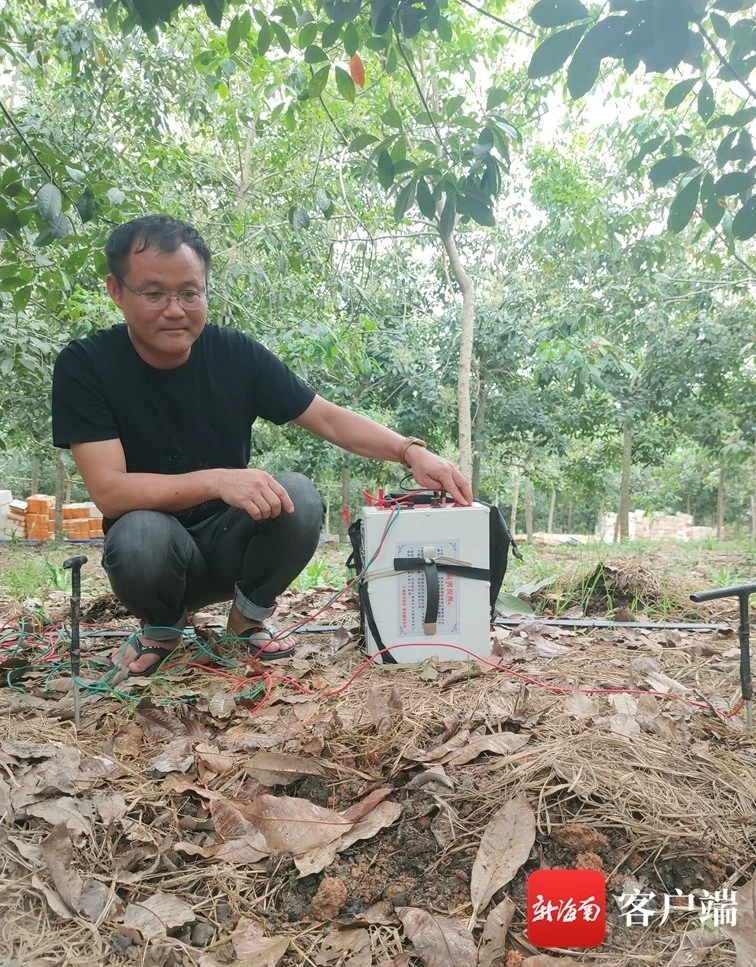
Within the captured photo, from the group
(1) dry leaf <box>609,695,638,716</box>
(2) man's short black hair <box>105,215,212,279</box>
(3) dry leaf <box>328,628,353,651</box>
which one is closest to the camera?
(1) dry leaf <box>609,695,638,716</box>

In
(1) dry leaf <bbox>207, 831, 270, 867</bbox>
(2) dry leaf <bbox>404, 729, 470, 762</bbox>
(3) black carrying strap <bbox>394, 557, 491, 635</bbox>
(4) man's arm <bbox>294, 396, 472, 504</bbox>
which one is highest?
(4) man's arm <bbox>294, 396, 472, 504</bbox>

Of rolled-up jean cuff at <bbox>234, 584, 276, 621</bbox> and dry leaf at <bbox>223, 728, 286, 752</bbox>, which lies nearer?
dry leaf at <bbox>223, 728, 286, 752</bbox>

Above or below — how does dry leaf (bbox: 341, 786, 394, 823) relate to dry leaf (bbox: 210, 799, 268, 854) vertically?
above

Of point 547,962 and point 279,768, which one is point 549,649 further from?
point 547,962

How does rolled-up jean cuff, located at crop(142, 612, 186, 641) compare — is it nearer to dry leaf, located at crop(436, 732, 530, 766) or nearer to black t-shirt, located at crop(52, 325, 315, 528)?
black t-shirt, located at crop(52, 325, 315, 528)

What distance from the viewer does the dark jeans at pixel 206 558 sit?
1734 mm

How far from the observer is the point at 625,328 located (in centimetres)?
679

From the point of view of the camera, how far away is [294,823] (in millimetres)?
1037

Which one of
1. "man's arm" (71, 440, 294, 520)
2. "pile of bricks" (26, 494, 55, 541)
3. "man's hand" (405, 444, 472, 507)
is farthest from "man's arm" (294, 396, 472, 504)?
"pile of bricks" (26, 494, 55, 541)

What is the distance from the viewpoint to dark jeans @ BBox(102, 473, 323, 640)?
1734 millimetres

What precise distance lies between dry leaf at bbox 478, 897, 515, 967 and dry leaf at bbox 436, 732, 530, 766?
0.27 m

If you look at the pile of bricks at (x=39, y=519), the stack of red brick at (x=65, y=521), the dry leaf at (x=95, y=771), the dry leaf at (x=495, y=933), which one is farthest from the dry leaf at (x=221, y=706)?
the pile of bricks at (x=39, y=519)

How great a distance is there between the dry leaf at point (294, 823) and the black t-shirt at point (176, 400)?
3.43 ft

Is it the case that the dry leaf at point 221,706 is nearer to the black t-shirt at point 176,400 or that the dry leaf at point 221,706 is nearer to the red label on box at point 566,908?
the black t-shirt at point 176,400
